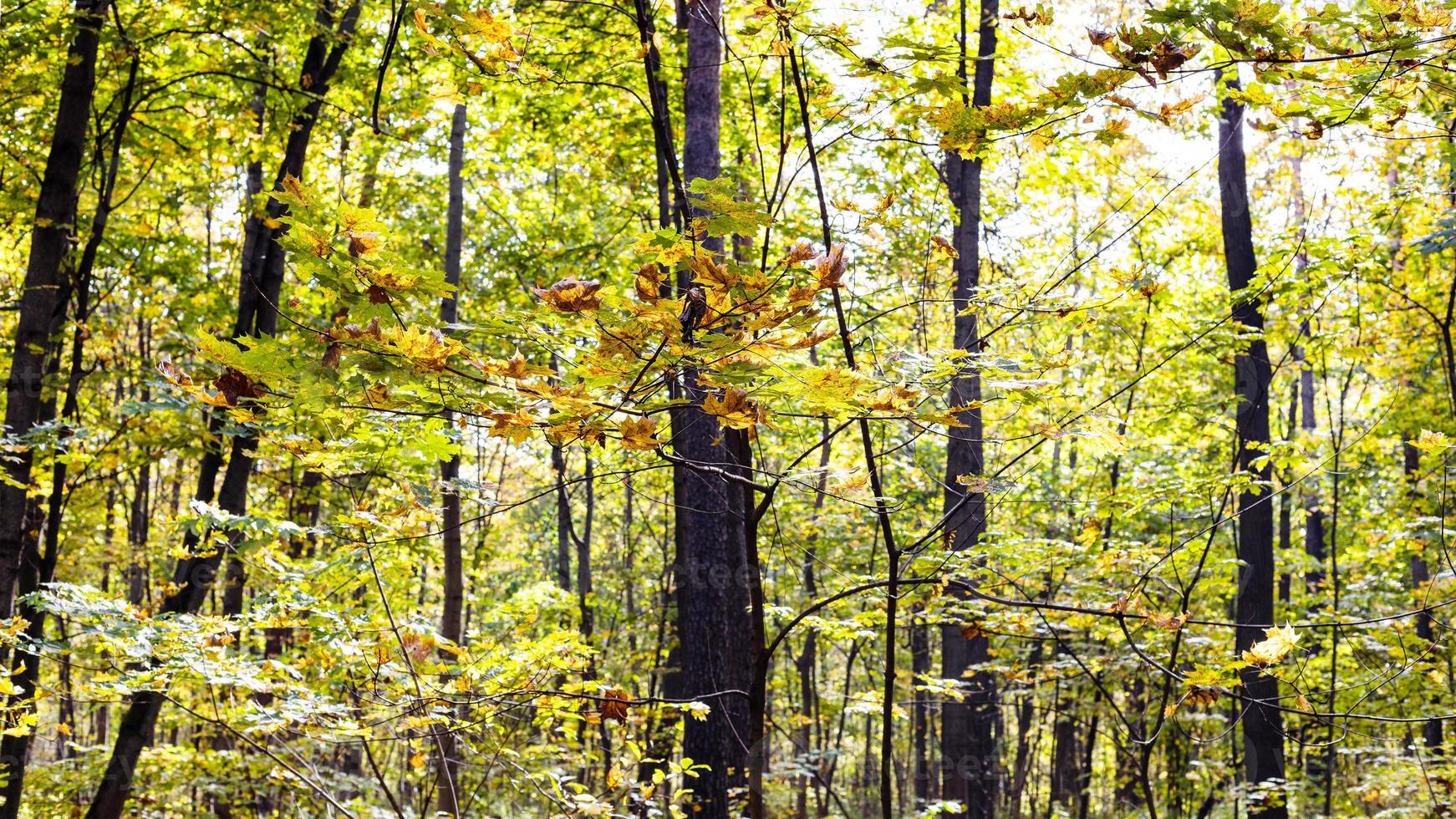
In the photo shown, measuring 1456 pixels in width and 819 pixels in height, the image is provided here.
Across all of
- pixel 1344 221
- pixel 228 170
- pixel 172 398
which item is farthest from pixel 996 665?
pixel 228 170

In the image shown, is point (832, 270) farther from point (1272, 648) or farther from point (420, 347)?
point (1272, 648)

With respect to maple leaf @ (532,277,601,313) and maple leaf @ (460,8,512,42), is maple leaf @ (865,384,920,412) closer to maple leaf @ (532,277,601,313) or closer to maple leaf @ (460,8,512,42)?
maple leaf @ (532,277,601,313)

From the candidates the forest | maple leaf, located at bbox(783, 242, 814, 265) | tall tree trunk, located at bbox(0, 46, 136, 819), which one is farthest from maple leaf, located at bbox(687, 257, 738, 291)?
tall tree trunk, located at bbox(0, 46, 136, 819)

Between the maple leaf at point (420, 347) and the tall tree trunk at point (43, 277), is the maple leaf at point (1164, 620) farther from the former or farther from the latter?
the tall tree trunk at point (43, 277)

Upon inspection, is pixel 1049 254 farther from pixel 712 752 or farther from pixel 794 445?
pixel 712 752

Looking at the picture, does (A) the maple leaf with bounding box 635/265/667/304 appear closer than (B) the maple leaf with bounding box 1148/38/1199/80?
Yes

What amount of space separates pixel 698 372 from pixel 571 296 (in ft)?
2.17

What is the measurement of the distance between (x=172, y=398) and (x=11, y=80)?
3.22 metres

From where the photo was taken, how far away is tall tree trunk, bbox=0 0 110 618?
4.67 metres

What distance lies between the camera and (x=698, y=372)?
2.17m

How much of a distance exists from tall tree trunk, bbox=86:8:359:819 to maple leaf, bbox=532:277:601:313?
4.47 m

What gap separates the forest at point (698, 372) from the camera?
2018 mm

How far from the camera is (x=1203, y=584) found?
8953mm

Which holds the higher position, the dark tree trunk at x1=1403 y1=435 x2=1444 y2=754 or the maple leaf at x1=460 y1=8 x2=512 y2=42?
the maple leaf at x1=460 y1=8 x2=512 y2=42
